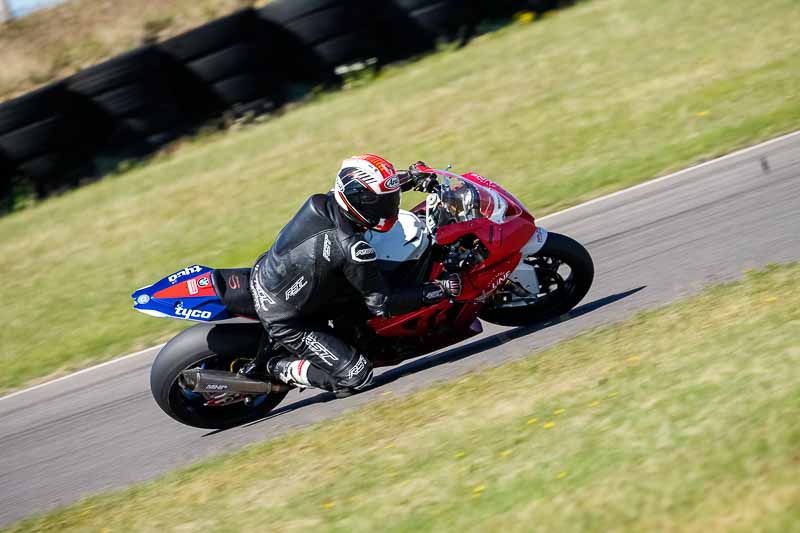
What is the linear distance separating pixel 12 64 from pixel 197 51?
563 cm

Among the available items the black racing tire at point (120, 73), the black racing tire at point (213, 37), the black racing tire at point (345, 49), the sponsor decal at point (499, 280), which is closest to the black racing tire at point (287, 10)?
the black racing tire at point (213, 37)

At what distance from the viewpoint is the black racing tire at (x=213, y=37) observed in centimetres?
1484

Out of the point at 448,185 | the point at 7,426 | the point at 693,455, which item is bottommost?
the point at 7,426

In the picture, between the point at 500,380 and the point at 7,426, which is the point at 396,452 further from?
the point at 7,426

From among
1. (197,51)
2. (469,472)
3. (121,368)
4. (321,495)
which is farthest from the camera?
(197,51)

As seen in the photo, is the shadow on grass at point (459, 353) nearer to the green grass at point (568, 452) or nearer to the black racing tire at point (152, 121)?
the green grass at point (568, 452)

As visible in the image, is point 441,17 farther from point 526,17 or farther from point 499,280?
point 499,280

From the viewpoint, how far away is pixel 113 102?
14953 mm

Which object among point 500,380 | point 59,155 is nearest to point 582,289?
point 500,380

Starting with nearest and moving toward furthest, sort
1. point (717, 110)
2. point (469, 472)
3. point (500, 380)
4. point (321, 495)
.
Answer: point (469, 472) → point (321, 495) → point (500, 380) → point (717, 110)

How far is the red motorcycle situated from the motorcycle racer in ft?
0.52

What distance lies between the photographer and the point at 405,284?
656 cm

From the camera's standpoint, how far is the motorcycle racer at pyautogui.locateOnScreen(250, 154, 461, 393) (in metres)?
6.14

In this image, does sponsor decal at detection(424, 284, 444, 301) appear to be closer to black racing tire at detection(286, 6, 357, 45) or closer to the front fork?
the front fork
